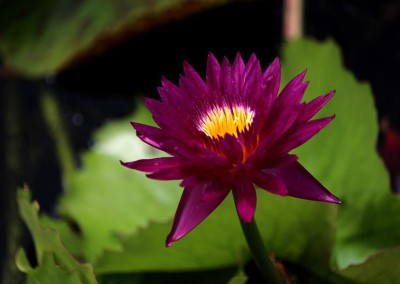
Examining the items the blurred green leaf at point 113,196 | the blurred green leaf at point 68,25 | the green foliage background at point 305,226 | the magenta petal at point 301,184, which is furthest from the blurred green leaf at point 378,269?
the blurred green leaf at point 68,25

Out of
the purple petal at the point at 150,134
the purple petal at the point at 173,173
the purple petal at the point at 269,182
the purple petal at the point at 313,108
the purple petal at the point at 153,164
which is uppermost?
the purple petal at the point at 150,134

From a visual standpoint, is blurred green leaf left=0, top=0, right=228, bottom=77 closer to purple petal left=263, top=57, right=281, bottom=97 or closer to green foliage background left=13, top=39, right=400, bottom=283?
green foliage background left=13, top=39, right=400, bottom=283

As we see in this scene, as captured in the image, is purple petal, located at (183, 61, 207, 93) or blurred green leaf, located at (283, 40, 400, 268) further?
blurred green leaf, located at (283, 40, 400, 268)

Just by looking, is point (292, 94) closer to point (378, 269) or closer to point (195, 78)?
point (195, 78)

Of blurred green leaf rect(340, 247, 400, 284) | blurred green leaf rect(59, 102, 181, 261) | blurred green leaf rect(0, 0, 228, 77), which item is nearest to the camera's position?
blurred green leaf rect(340, 247, 400, 284)

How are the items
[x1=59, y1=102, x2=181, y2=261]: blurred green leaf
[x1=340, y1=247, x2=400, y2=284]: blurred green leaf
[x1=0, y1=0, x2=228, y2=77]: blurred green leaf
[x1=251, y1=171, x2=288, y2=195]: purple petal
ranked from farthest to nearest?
[x1=0, y1=0, x2=228, y2=77]: blurred green leaf < [x1=59, y1=102, x2=181, y2=261]: blurred green leaf < [x1=340, y1=247, x2=400, y2=284]: blurred green leaf < [x1=251, y1=171, x2=288, y2=195]: purple petal

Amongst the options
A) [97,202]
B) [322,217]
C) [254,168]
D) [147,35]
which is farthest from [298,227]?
[147,35]

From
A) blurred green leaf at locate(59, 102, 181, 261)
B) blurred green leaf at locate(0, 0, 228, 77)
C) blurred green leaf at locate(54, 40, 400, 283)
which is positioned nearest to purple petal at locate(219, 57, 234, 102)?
blurred green leaf at locate(54, 40, 400, 283)

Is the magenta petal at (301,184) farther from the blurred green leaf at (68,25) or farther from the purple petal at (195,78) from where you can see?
the blurred green leaf at (68,25)

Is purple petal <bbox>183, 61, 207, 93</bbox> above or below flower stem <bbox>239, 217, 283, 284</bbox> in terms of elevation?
above

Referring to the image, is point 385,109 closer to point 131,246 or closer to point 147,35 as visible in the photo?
point 147,35
